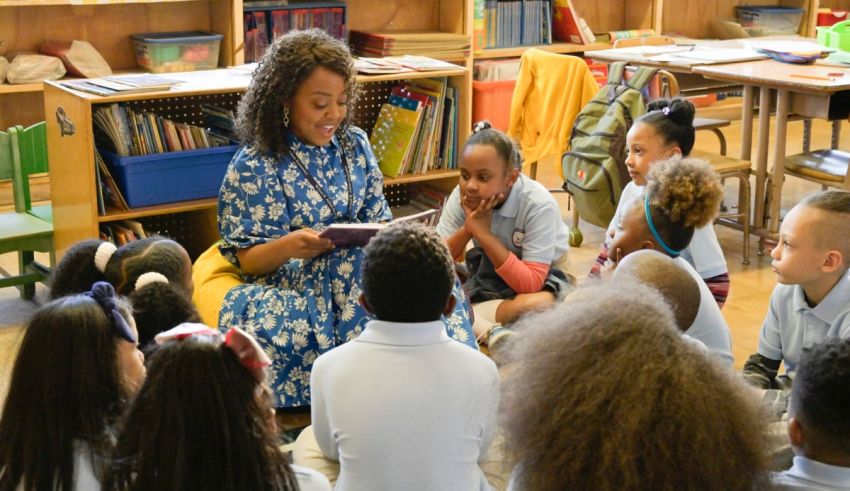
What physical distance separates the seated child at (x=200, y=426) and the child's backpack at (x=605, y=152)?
2.84 m

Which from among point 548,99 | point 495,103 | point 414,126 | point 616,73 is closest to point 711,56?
point 616,73

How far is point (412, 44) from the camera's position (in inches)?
201

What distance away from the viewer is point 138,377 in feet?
5.12

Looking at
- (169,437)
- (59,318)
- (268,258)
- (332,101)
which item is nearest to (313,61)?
(332,101)

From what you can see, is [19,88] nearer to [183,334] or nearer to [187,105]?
[187,105]

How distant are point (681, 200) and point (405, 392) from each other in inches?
41.2

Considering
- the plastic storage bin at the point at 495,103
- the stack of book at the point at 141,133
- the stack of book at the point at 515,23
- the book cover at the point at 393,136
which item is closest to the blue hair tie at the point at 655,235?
the book cover at the point at 393,136

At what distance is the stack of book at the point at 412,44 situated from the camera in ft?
16.6

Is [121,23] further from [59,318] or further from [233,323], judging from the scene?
[59,318]

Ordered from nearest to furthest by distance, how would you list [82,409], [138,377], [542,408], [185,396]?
1. [542,408]
2. [185,396]
3. [82,409]
4. [138,377]

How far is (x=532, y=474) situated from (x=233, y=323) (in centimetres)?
159

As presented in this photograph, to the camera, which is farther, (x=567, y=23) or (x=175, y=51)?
(x=567, y=23)

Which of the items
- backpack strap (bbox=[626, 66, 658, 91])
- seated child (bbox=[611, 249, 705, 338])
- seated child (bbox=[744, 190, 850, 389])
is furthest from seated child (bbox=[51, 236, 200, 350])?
backpack strap (bbox=[626, 66, 658, 91])

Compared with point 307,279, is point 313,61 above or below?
above
